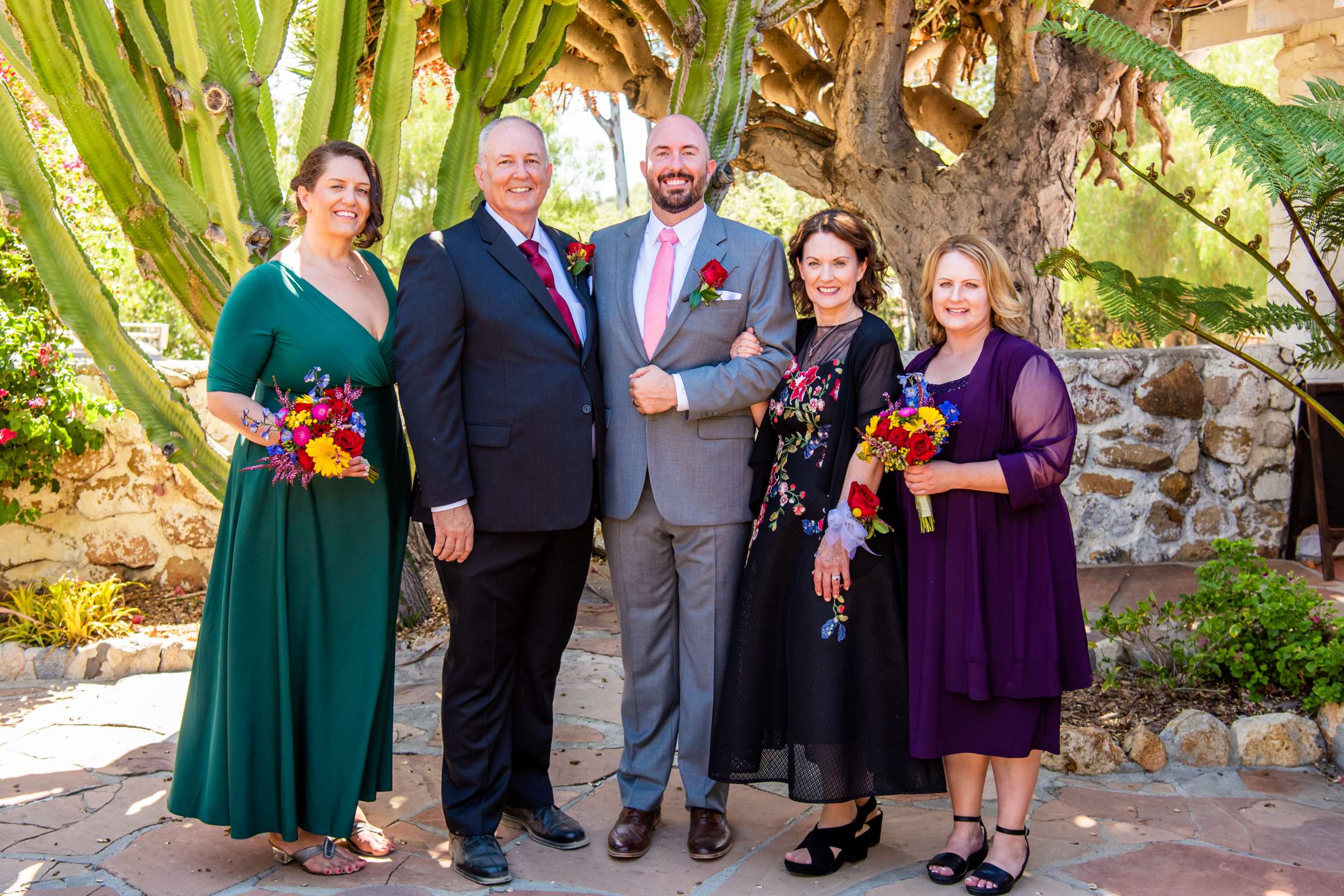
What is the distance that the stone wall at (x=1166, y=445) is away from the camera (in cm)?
588

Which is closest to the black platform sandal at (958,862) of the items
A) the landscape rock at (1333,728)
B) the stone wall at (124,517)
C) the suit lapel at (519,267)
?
the landscape rock at (1333,728)

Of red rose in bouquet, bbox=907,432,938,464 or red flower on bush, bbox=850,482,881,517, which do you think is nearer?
red rose in bouquet, bbox=907,432,938,464

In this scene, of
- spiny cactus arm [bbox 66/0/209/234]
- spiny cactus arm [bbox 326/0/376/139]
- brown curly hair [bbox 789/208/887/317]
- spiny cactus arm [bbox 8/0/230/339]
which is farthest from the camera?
spiny cactus arm [bbox 326/0/376/139]

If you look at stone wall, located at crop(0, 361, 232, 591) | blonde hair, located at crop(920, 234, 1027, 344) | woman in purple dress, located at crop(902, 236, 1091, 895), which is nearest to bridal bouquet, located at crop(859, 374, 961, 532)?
woman in purple dress, located at crop(902, 236, 1091, 895)

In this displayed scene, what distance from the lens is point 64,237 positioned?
395 centimetres

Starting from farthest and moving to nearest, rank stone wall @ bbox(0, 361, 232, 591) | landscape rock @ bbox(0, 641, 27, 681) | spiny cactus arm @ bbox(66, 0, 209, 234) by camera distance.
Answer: stone wall @ bbox(0, 361, 232, 591) < landscape rock @ bbox(0, 641, 27, 681) < spiny cactus arm @ bbox(66, 0, 209, 234)

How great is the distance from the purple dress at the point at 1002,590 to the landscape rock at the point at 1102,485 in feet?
10.5

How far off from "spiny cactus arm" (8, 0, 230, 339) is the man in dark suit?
164 cm

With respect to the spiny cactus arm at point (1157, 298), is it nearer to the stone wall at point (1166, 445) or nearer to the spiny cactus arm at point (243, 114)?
the stone wall at point (1166, 445)

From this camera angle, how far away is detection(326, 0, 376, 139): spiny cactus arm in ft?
13.3

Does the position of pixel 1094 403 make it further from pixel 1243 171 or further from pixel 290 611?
pixel 290 611

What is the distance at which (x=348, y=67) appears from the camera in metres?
A: 4.12

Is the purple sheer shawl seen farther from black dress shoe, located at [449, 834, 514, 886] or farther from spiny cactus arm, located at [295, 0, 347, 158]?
spiny cactus arm, located at [295, 0, 347, 158]

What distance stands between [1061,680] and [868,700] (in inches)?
19.9
